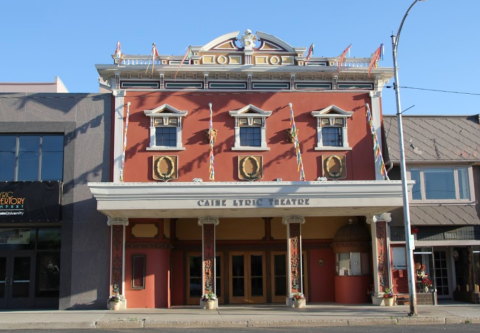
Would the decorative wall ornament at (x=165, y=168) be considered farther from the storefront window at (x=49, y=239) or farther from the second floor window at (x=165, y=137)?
the storefront window at (x=49, y=239)

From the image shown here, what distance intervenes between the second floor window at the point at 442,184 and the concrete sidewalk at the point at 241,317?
174 inches

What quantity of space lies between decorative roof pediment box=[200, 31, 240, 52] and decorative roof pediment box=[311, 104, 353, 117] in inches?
170

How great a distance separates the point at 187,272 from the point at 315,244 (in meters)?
5.47

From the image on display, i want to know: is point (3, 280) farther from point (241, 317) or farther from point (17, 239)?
point (241, 317)

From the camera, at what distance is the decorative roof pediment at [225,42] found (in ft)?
77.9

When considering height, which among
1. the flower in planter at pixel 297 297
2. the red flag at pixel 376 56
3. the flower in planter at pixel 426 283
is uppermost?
the red flag at pixel 376 56

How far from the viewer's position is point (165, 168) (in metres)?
22.6

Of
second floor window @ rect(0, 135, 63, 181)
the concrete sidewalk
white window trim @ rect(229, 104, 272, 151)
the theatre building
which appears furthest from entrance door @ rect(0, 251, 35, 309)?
white window trim @ rect(229, 104, 272, 151)

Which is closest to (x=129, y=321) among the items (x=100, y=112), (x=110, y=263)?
(x=110, y=263)

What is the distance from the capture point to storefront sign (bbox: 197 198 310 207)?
20.1 meters

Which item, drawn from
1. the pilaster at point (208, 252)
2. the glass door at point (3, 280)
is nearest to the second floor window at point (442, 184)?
the pilaster at point (208, 252)

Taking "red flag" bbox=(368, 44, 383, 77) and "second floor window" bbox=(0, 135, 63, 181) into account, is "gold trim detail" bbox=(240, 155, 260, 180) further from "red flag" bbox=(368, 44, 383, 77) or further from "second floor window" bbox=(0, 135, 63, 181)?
"second floor window" bbox=(0, 135, 63, 181)

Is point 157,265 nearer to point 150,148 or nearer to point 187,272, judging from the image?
point 187,272

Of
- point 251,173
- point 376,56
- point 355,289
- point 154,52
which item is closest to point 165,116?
point 154,52
